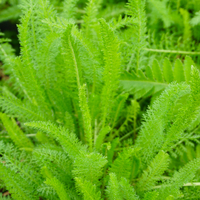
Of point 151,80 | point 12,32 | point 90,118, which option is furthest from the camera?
point 12,32

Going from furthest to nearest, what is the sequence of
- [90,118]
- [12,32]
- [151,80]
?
[12,32] → [151,80] → [90,118]

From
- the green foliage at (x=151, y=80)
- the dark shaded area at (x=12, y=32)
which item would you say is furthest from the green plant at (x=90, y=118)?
the dark shaded area at (x=12, y=32)

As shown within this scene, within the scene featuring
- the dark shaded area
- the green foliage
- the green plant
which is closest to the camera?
the green plant

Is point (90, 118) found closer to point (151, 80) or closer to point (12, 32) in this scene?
point (151, 80)

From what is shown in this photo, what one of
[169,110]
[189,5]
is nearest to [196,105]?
[169,110]

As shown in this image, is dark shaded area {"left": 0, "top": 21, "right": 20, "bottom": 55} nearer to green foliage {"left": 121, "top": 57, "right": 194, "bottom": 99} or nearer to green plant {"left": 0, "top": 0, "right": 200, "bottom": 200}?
green plant {"left": 0, "top": 0, "right": 200, "bottom": 200}

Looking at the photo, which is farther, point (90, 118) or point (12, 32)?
point (12, 32)

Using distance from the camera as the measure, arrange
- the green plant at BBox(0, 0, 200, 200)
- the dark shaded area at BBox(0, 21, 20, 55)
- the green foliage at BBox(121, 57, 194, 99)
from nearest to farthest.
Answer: the green plant at BBox(0, 0, 200, 200), the green foliage at BBox(121, 57, 194, 99), the dark shaded area at BBox(0, 21, 20, 55)

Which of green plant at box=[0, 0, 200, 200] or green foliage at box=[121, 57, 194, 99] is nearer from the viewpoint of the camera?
green plant at box=[0, 0, 200, 200]

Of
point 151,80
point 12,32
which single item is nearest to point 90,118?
point 151,80

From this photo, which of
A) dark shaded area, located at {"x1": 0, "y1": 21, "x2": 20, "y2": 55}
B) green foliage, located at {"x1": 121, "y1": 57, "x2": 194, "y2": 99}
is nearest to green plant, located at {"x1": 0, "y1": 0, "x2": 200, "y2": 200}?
green foliage, located at {"x1": 121, "y1": 57, "x2": 194, "y2": 99}
